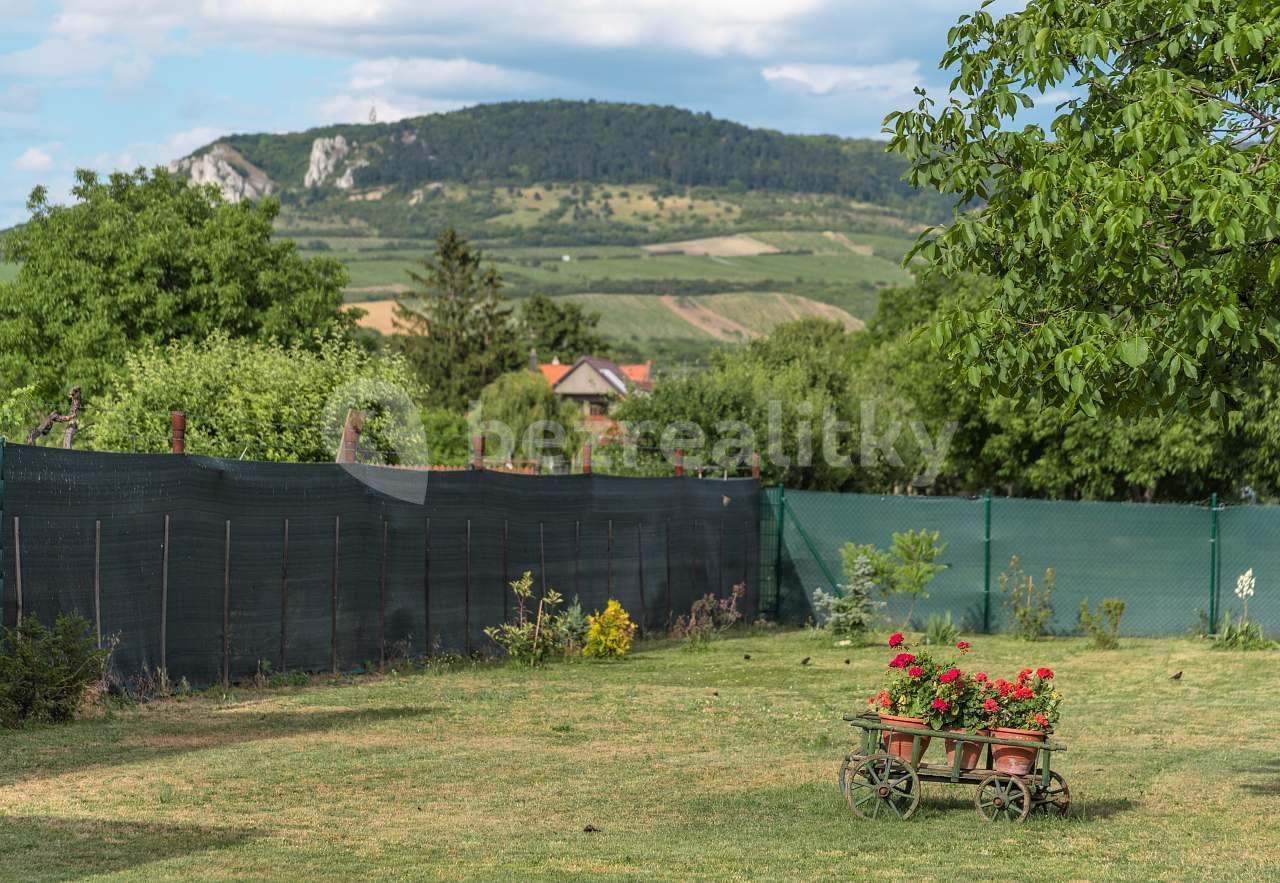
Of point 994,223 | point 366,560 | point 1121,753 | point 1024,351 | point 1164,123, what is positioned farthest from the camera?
point 366,560

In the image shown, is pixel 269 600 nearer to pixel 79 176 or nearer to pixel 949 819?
pixel 949 819

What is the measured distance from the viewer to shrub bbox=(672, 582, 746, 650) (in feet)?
76.5

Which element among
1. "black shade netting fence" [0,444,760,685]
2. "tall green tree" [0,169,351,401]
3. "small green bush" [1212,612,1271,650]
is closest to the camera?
"black shade netting fence" [0,444,760,685]

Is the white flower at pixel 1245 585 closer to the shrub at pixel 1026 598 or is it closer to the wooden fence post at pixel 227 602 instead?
the shrub at pixel 1026 598

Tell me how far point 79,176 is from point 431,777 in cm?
3952

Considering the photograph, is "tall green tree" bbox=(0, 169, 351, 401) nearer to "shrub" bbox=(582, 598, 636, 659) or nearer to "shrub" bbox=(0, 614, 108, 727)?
"shrub" bbox=(582, 598, 636, 659)

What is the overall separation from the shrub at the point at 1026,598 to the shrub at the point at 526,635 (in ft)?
28.1

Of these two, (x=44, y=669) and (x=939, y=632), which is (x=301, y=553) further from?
(x=939, y=632)

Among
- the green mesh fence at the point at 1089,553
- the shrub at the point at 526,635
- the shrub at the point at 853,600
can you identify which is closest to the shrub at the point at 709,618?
the shrub at the point at 853,600

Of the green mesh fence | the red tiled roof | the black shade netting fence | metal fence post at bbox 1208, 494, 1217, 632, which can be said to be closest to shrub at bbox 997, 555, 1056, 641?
the green mesh fence

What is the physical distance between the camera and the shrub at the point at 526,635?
19.0m

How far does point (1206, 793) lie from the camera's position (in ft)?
37.3

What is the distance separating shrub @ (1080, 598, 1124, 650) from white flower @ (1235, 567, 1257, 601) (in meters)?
1.78

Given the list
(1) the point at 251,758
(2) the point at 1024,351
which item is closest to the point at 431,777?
(1) the point at 251,758
